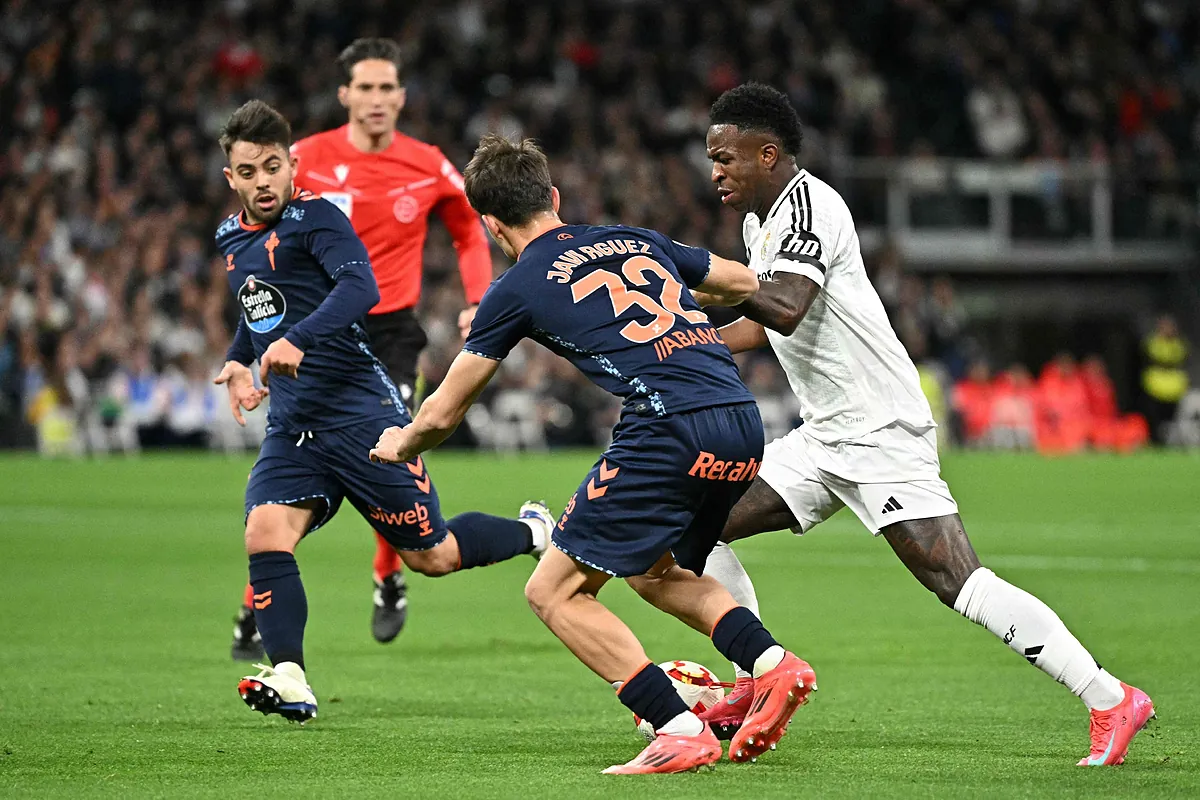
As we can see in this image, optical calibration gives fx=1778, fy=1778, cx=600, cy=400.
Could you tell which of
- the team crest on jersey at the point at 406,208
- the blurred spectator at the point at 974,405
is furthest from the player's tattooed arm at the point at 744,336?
the blurred spectator at the point at 974,405

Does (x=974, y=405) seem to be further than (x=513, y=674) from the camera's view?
Yes

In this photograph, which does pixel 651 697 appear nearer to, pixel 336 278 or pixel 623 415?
pixel 623 415

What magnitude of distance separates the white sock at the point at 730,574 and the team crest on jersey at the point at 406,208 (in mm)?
3316

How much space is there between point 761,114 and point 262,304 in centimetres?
217

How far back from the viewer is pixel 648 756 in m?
5.36

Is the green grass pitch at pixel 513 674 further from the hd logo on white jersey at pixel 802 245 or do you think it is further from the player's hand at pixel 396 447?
the hd logo on white jersey at pixel 802 245

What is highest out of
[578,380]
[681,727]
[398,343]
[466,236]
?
[466,236]

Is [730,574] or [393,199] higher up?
[393,199]

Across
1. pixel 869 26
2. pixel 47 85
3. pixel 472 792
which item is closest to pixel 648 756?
pixel 472 792

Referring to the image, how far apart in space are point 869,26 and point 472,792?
3047 cm

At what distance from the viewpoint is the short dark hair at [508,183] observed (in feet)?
18.2

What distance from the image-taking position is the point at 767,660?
5.67 m

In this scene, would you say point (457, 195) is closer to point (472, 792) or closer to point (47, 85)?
point (472, 792)

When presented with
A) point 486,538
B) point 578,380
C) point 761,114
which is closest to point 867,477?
point 761,114
